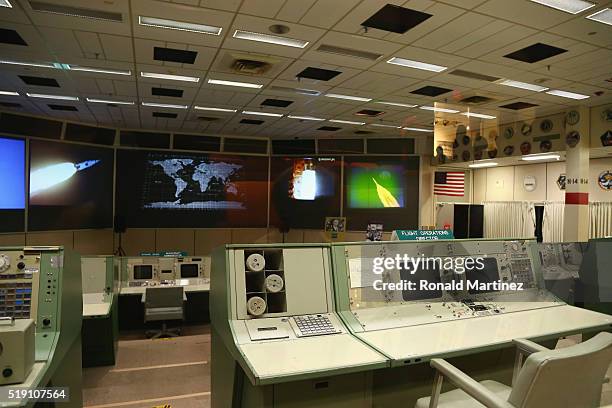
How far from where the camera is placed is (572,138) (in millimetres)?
6207

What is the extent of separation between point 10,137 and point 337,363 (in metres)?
8.03

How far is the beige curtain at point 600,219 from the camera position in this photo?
6.26 meters

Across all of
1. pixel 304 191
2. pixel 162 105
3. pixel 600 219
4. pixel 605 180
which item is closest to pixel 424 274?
pixel 600 219

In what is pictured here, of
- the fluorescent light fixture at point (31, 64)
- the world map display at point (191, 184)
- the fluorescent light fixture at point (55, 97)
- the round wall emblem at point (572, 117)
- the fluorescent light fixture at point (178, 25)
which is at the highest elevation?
the fluorescent light fixture at point (55, 97)

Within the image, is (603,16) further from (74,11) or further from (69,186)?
(69,186)

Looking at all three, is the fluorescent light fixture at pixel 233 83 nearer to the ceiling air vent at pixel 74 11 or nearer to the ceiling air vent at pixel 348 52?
the ceiling air vent at pixel 348 52

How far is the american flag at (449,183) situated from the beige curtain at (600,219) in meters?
3.40

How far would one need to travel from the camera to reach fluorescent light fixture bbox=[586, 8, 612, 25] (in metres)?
3.27

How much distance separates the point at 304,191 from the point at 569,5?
7.26m

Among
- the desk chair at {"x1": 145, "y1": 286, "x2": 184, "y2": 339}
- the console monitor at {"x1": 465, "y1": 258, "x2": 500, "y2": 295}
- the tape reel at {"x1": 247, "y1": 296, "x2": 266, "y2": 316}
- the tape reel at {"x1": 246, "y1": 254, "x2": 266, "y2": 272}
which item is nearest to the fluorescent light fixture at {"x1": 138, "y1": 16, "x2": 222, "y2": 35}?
the tape reel at {"x1": 246, "y1": 254, "x2": 266, "y2": 272}

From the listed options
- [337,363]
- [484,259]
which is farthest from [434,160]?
[337,363]

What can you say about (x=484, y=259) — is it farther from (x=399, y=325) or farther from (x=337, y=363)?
(x=337, y=363)

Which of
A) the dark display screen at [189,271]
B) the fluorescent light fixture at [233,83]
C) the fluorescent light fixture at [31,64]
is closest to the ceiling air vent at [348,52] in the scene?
the fluorescent light fixture at [233,83]

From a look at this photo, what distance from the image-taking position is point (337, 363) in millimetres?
1938
